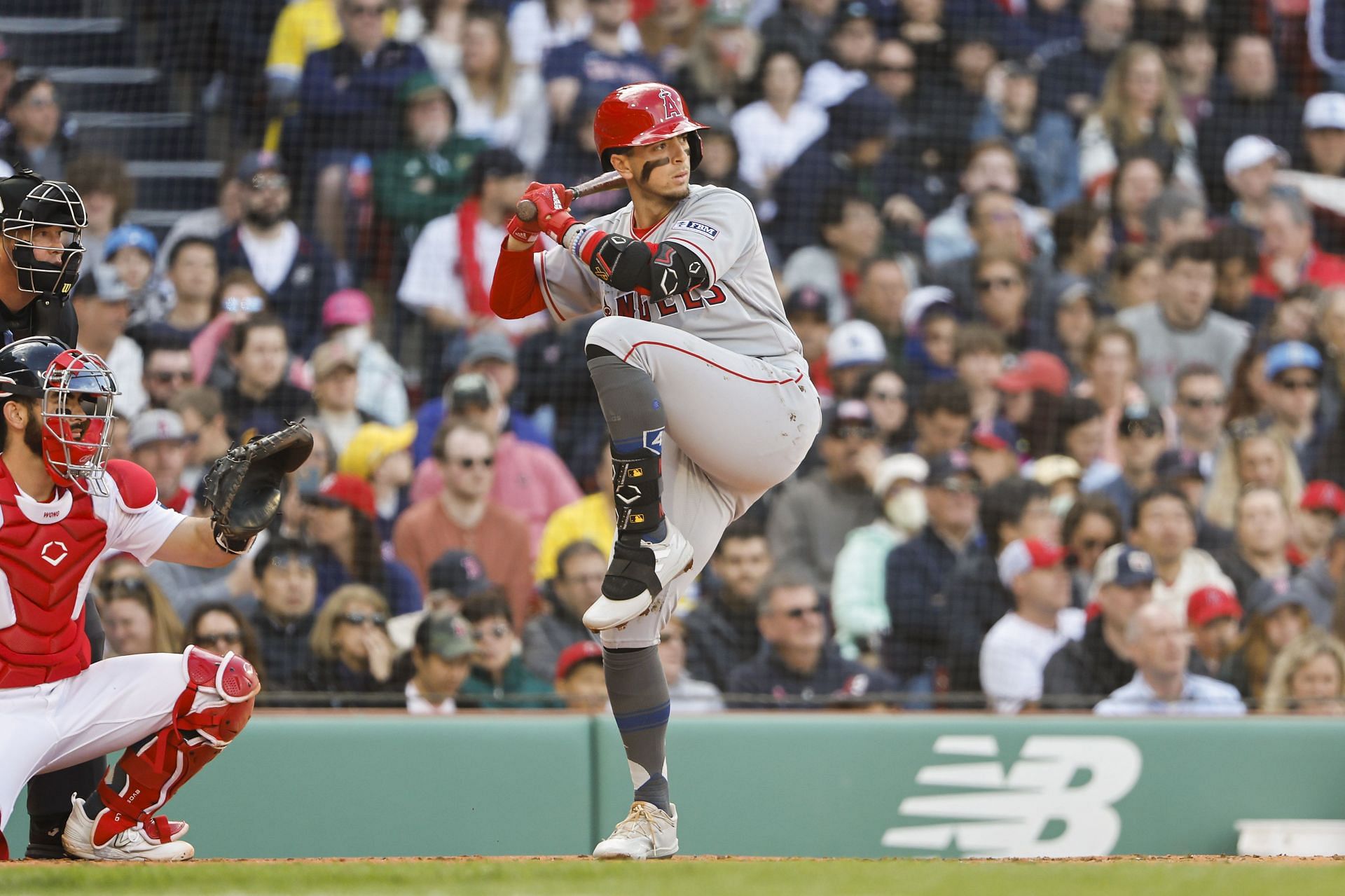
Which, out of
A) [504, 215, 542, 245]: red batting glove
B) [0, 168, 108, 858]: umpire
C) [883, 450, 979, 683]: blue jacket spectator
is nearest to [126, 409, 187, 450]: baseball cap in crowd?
[0, 168, 108, 858]: umpire

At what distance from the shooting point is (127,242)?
813cm

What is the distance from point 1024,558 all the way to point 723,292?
3.08 metres

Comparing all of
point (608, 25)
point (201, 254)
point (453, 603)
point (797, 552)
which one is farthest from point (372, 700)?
point (608, 25)

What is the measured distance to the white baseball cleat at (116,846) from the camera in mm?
4422

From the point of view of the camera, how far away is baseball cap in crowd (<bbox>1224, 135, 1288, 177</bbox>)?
9.91 metres

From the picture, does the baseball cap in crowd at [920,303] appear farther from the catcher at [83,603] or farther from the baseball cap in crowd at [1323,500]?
the catcher at [83,603]

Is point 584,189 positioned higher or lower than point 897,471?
higher

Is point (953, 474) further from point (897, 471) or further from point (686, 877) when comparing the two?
point (686, 877)

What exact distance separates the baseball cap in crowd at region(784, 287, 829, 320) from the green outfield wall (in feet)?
9.08

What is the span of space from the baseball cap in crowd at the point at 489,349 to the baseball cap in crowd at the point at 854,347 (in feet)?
4.94

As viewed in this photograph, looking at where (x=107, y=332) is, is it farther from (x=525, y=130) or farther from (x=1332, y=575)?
(x=1332, y=575)

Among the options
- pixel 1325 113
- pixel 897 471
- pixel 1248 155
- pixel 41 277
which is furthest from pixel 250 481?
pixel 1325 113

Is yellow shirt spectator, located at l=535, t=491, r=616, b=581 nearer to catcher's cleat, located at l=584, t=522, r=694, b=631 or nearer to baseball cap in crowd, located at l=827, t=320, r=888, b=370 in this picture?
baseball cap in crowd, located at l=827, t=320, r=888, b=370

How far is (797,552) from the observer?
762 centimetres
